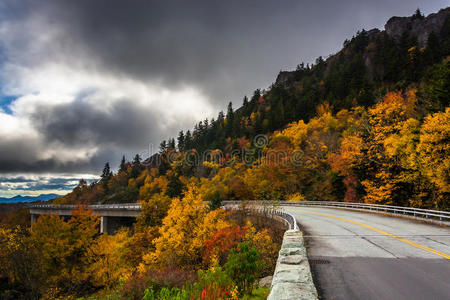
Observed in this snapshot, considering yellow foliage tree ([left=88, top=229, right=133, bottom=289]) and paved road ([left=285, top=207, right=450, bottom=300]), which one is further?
yellow foliage tree ([left=88, top=229, right=133, bottom=289])

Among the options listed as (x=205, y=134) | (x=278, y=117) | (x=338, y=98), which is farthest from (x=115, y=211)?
(x=205, y=134)

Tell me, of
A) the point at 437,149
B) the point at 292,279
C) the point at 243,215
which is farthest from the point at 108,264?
the point at 437,149

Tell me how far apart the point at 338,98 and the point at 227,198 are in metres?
54.0

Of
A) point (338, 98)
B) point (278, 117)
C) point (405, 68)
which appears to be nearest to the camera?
point (405, 68)

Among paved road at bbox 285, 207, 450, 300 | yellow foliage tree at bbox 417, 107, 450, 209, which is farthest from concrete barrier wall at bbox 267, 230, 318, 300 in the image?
yellow foliage tree at bbox 417, 107, 450, 209

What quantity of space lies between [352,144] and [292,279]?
1097 inches

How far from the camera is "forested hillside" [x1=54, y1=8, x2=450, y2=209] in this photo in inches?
874

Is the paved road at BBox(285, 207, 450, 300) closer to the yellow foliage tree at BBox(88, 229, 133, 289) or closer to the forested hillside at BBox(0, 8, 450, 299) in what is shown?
the forested hillside at BBox(0, 8, 450, 299)

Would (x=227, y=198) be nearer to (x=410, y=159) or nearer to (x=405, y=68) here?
(x=410, y=159)

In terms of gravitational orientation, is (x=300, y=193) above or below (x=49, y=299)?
above

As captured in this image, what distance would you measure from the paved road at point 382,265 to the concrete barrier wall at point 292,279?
0.49 meters

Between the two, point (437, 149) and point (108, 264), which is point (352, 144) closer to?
point (437, 149)

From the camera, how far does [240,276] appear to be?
6.23m

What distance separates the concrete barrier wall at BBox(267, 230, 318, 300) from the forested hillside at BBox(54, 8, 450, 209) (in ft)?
65.0
